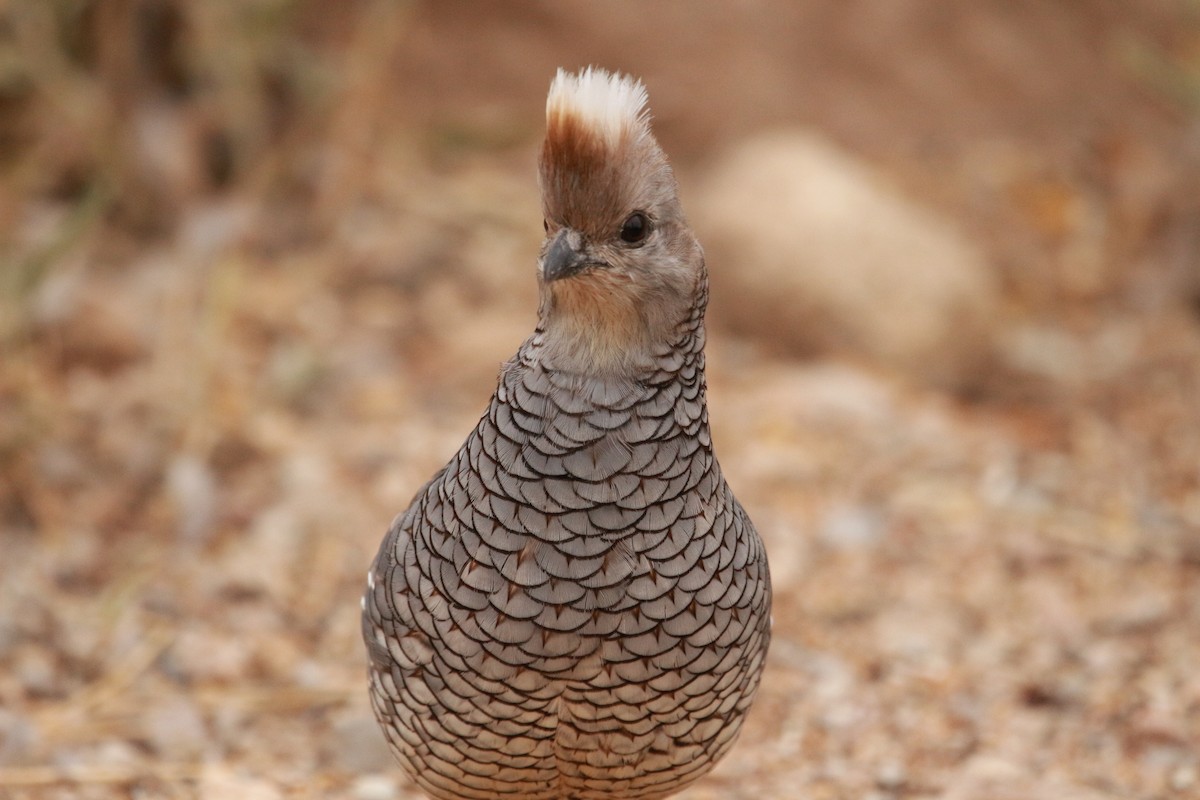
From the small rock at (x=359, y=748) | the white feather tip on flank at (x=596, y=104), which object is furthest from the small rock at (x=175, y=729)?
the white feather tip on flank at (x=596, y=104)

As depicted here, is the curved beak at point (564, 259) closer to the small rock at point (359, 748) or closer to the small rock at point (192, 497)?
the small rock at point (359, 748)

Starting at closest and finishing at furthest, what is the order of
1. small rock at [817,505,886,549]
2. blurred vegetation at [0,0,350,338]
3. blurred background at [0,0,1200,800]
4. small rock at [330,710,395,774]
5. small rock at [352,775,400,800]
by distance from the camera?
1. small rock at [352,775,400,800]
2. small rock at [330,710,395,774]
3. blurred background at [0,0,1200,800]
4. small rock at [817,505,886,549]
5. blurred vegetation at [0,0,350,338]

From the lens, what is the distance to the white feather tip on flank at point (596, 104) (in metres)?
2.70

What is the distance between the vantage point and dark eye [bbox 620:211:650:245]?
2.83m

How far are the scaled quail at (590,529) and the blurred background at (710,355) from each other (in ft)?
3.52

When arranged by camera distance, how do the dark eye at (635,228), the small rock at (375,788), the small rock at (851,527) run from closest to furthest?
the dark eye at (635,228) → the small rock at (375,788) → the small rock at (851,527)

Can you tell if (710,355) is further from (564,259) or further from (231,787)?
(564,259)

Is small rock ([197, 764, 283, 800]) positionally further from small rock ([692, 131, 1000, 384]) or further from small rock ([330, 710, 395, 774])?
small rock ([692, 131, 1000, 384])

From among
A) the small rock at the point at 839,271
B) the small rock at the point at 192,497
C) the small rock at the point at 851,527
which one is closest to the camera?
the small rock at the point at 192,497

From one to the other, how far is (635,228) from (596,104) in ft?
0.89

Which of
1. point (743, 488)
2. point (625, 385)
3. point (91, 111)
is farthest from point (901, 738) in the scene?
point (91, 111)

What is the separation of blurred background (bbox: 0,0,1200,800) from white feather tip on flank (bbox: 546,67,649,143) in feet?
6.61

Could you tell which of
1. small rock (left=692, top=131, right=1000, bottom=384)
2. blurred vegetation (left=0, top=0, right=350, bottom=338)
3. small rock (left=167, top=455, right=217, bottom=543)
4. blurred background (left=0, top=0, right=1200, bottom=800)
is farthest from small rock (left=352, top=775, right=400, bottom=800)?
small rock (left=692, top=131, right=1000, bottom=384)

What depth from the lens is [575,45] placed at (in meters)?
7.38
